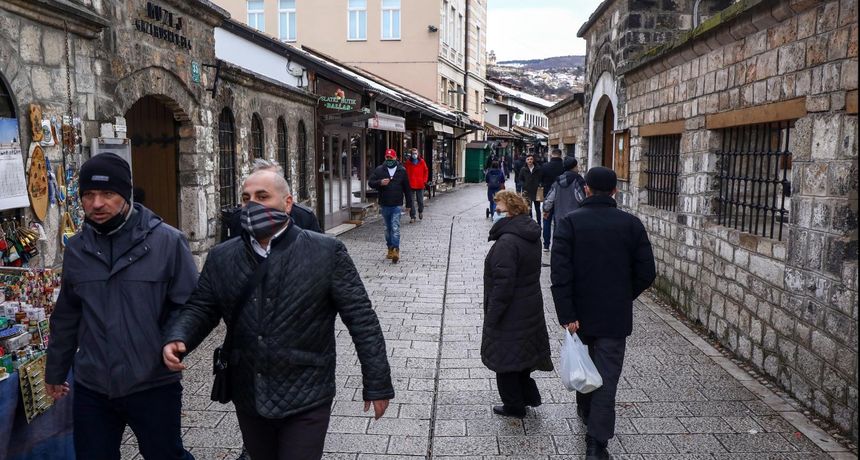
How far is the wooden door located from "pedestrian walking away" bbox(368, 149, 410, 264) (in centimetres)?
386

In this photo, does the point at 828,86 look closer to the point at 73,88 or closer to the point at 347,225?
the point at 73,88

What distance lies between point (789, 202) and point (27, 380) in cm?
557

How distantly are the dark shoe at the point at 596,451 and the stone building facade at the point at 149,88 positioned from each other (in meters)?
3.98

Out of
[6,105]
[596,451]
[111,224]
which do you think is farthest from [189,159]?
[596,451]

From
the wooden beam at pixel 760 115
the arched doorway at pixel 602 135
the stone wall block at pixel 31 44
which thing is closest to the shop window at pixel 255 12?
the arched doorway at pixel 602 135

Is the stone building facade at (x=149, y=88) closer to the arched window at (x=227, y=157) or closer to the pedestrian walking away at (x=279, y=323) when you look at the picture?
the arched window at (x=227, y=157)

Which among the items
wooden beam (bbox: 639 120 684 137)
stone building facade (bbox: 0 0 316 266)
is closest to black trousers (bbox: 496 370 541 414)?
stone building facade (bbox: 0 0 316 266)

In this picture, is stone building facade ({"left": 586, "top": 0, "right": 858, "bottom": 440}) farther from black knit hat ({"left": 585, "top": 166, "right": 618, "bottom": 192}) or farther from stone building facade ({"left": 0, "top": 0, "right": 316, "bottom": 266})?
stone building facade ({"left": 0, "top": 0, "right": 316, "bottom": 266})

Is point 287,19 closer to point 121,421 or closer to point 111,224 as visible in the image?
point 111,224

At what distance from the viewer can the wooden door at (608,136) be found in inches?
500

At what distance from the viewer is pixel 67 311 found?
10.4ft

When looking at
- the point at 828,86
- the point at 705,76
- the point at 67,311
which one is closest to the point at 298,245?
the point at 67,311

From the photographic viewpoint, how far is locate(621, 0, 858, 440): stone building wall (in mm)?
4539

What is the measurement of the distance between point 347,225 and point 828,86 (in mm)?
12597
